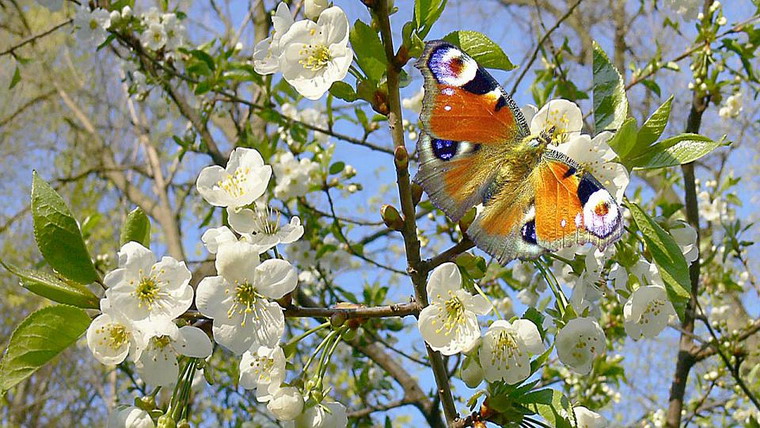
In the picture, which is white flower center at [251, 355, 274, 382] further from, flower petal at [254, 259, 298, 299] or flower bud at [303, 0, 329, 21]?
flower bud at [303, 0, 329, 21]

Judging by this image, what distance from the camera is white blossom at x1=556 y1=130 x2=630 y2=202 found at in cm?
97

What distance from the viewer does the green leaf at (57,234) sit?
3.09 feet

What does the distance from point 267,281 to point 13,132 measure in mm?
8531

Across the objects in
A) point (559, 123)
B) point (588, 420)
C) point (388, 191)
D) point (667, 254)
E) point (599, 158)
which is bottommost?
point (588, 420)

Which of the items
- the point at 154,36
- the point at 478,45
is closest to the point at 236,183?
the point at 478,45

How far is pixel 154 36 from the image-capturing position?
9.00ft

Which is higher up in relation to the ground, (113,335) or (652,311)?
(652,311)

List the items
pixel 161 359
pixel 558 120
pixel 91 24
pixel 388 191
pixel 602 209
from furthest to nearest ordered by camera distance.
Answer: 1. pixel 388 191
2. pixel 91 24
3. pixel 558 120
4. pixel 161 359
5. pixel 602 209

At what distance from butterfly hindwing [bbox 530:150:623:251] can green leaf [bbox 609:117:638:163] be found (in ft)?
0.28

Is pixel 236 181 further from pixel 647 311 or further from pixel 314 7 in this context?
pixel 647 311

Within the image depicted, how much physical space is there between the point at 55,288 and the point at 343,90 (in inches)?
19.1

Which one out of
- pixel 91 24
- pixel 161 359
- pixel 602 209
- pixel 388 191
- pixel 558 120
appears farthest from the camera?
pixel 388 191

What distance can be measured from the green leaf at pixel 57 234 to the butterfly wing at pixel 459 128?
0.47 metres

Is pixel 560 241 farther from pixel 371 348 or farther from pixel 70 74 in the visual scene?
pixel 70 74
